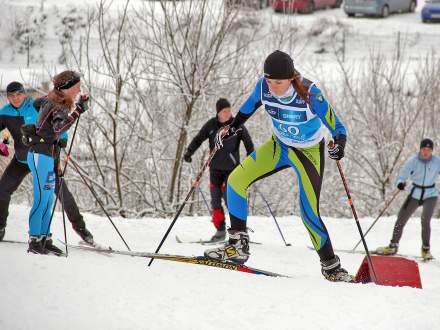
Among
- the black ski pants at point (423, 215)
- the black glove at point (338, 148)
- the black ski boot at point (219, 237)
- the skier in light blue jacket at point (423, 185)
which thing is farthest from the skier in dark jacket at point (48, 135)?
the black ski pants at point (423, 215)

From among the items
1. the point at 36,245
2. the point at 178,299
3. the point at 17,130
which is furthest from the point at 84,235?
the point at 178,299

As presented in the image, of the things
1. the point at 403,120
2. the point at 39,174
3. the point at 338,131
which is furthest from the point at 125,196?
the point at 338,131

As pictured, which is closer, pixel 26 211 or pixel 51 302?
pixel 51 302

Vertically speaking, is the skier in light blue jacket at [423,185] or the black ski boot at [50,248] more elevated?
the black ski boot at [50,248]

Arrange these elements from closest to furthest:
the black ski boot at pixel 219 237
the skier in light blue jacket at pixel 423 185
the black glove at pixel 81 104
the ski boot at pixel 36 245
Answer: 1. the black glove at pixel 81 104
2. the ski boot at pixel 36 245
3. the black ski boot at pixel 219 237
4. the skier in light blue jacket at pixel 423 185

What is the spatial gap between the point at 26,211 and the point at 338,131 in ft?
16.7

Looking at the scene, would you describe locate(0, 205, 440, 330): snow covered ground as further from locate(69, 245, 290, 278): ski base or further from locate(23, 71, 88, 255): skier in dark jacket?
locate(23, 71, 88, 255): skier in dark jacket

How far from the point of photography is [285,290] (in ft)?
15.4

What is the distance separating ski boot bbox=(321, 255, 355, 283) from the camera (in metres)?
5.30

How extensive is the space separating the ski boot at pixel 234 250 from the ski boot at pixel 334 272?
0.76 meters

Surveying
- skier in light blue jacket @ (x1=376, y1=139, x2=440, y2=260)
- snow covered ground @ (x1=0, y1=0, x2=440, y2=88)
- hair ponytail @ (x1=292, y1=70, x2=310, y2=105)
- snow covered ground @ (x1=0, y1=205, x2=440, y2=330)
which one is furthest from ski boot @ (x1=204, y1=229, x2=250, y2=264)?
snow covered ground @ (x1=0, y1=0, x2=440, y2=88)

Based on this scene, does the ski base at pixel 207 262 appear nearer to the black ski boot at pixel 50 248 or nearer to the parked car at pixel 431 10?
the black ski boot at pixel 50 248

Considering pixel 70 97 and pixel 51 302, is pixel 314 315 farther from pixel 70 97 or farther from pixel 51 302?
pixel 70 97

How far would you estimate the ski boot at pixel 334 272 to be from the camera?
5.30m
